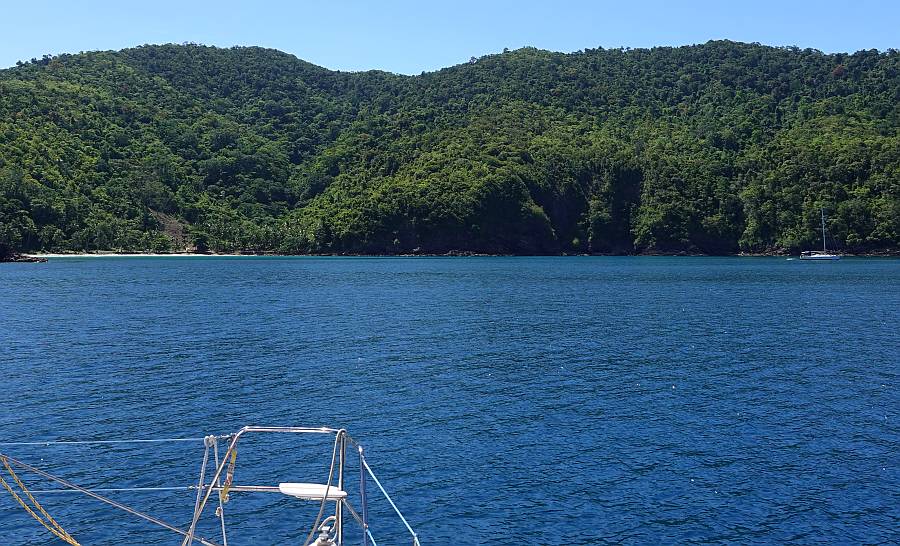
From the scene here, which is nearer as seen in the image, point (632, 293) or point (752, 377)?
point (752, 377)

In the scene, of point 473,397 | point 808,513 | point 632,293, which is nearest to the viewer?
point 808,513

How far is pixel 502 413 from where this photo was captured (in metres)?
38.9

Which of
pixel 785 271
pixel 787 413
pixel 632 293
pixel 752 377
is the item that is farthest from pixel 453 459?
pixel 785 271

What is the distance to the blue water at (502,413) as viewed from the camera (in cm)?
2527

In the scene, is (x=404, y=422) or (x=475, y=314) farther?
(x=475, y=314)

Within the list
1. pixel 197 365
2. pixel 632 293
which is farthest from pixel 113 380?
pixel 632 293

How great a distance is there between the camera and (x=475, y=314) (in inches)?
3410

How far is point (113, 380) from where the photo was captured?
1837 inches

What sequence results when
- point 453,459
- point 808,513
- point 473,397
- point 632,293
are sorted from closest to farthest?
point 808,513
point 453,459
point 473,397
point 632,293

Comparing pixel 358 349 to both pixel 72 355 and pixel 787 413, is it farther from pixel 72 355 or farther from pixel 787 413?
pixel 787 413

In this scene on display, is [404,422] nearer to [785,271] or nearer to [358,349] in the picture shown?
[358,349]

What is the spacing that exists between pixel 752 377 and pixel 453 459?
2470 centimetres

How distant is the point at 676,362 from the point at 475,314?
115 feet

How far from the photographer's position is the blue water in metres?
25.3
